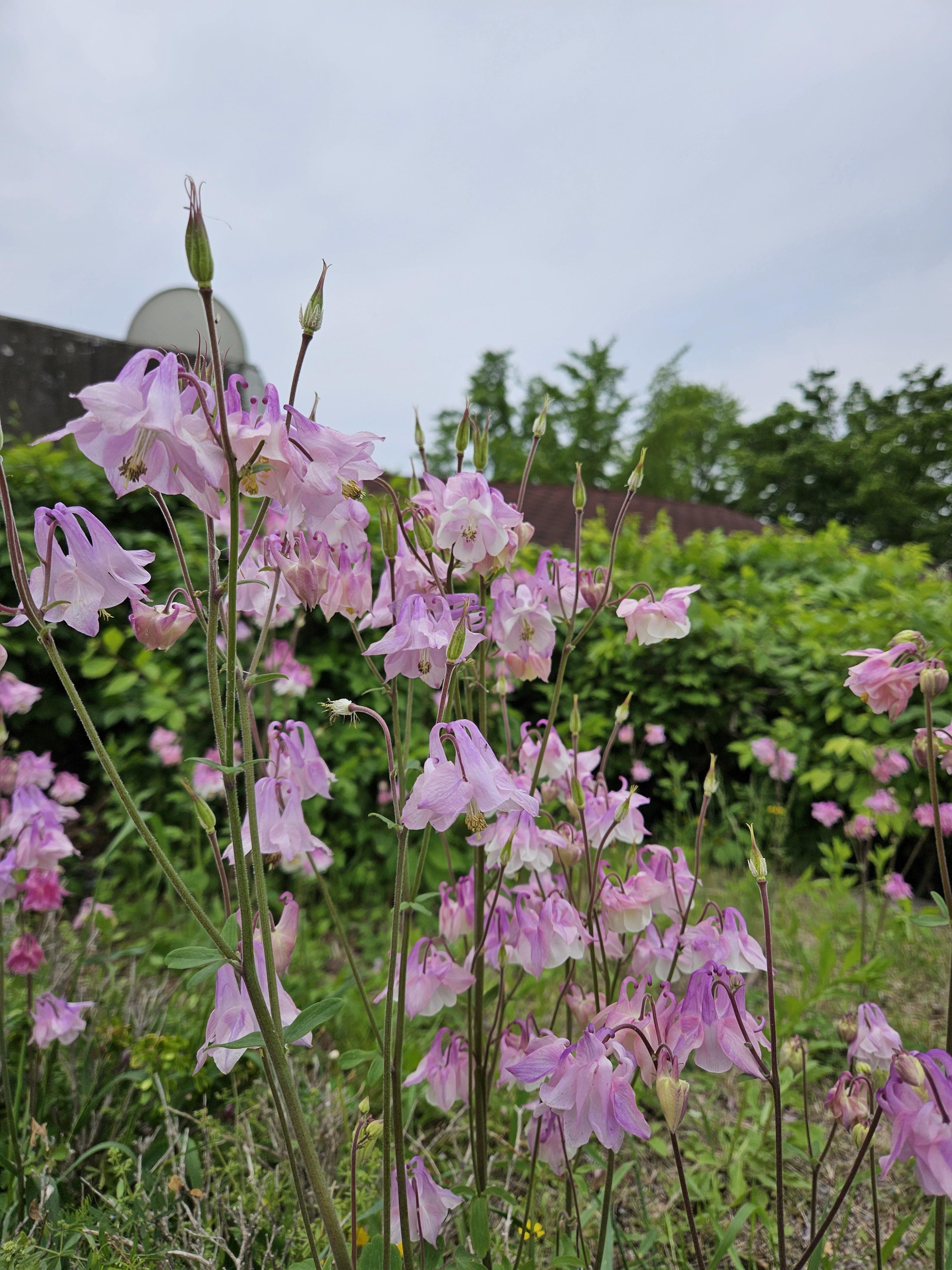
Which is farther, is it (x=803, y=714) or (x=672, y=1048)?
(x=803, y=714)

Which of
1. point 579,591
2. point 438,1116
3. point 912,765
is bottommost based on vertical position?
point 438,1116

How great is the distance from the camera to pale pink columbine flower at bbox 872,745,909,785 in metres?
3.09

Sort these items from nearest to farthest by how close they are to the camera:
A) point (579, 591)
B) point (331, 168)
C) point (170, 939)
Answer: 1. point (579, 591)
2. point (331, 168)
3. point (170, 939)

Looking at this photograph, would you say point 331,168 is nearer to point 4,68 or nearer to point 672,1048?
point 4,68

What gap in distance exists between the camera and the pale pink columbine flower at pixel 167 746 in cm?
334

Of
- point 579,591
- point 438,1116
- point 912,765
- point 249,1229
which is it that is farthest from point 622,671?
point 249,1229

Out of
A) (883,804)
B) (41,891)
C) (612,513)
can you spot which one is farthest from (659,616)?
(612,513)

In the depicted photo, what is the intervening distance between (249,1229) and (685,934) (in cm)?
95

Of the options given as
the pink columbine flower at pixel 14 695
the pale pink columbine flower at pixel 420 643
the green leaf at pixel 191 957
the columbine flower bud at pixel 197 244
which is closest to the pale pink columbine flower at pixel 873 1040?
the pale pink columbine flower at pixel 420 643

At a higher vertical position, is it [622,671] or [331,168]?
[331,168]

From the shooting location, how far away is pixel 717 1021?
38.0 inches

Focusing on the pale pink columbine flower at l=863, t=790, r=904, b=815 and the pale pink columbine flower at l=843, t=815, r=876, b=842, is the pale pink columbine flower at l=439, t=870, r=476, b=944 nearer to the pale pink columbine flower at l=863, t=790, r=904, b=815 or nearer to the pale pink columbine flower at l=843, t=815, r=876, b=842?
the pale pink columbine flower at l=843, t=815, r=876, b=842

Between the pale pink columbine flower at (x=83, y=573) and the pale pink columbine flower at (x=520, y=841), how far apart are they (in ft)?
2.01

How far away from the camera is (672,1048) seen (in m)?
0.98
